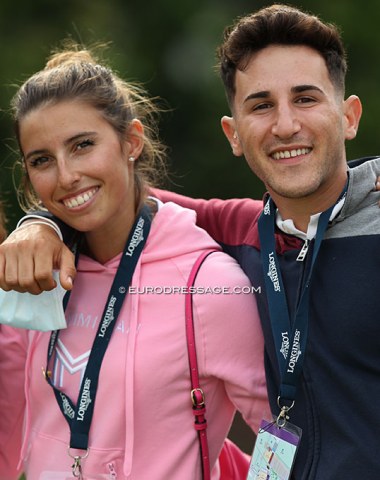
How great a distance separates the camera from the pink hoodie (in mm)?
2973

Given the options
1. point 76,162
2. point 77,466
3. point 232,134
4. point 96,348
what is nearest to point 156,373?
point 96,348

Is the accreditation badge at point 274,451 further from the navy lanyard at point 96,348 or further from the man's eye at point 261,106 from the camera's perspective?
the man's eye at point 261,106

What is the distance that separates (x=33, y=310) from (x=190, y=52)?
7593 millimetres

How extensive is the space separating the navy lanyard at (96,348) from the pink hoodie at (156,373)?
0.02m

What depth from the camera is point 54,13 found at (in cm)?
1028

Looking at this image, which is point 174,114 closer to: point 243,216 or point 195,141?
point 195,141

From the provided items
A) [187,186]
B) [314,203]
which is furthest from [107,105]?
[187,186]

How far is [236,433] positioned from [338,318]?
4.48 metres

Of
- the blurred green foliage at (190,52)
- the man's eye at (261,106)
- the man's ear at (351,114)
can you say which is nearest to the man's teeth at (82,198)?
the man's eye at (261,106)

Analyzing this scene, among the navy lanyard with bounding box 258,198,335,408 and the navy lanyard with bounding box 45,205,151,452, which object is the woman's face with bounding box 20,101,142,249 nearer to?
the navy lanyard with bounding box 45,205,151,452

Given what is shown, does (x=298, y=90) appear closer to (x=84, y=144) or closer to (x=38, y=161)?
(x=84, y=144)

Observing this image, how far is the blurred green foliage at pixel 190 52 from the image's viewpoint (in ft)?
32.6

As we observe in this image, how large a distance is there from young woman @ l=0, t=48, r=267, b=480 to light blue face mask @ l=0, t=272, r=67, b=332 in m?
0.15

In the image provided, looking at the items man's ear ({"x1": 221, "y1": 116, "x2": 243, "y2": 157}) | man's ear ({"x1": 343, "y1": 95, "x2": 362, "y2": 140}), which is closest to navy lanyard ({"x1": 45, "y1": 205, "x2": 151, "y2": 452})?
man's ear ({"x1": 221, "y1": 116, "x2": 243, "y2": 157})
